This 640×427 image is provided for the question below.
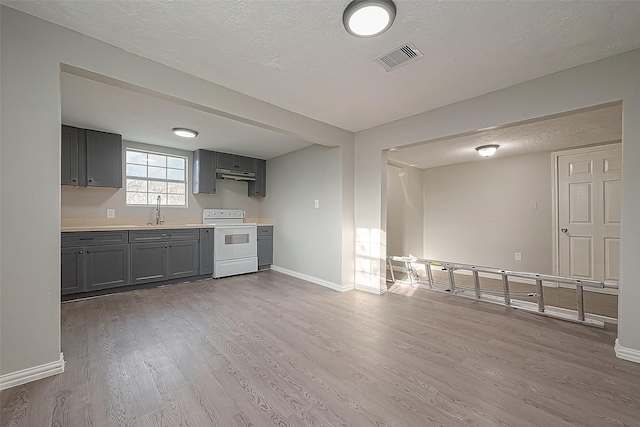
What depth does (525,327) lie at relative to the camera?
8.66ft

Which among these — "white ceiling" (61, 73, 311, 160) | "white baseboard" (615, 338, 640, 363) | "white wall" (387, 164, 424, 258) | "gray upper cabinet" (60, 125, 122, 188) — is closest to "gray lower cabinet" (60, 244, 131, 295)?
"gray upper cabinet" (60, 125, 122, 188)

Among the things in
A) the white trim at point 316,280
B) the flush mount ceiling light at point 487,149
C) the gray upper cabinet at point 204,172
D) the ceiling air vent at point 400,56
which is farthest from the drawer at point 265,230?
the flush mount ceiling light at point 487,149

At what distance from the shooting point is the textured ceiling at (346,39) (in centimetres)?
165

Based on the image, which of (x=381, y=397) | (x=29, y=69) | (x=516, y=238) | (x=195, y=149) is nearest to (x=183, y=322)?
(x=381, y=397)

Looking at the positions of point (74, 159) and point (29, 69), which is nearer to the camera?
point (29, 69)

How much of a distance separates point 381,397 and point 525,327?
1956 mm

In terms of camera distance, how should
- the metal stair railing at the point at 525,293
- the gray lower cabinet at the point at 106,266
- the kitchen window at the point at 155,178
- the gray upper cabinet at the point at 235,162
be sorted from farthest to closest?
the gray upper cabinet at the point at 235,162
the kitchen window at the point at 155,178
the gray lower cabinet at the point at 106,266
the metal stair railing at the point at 525,293

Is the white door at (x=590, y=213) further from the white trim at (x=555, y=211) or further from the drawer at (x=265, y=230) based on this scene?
the drawer at (x=265, y=230)

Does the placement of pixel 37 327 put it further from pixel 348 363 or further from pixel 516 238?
pixel 516 238

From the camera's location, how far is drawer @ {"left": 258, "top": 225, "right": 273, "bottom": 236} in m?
5.26

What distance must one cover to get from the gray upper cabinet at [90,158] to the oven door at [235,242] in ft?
5.32

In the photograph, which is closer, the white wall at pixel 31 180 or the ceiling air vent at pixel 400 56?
the white wall at pixel 31 180

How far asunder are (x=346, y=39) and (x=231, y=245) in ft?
12.4

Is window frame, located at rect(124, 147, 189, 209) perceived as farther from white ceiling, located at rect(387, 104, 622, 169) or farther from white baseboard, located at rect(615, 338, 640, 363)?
white baseboard, located at rect(615, 338, 640, 363)
